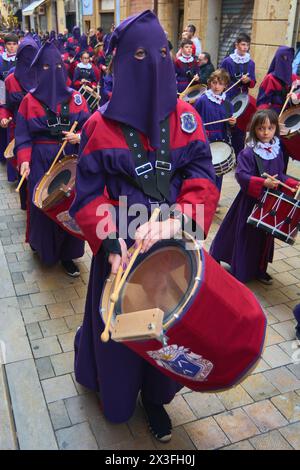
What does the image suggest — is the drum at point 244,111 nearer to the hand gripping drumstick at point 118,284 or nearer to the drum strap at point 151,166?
the drum strap at point 151,166

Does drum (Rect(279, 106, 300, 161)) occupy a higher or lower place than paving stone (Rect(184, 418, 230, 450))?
higher

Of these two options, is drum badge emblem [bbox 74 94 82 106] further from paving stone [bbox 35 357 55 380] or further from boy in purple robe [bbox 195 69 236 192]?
paving stone [bbox 35 357 55 380]

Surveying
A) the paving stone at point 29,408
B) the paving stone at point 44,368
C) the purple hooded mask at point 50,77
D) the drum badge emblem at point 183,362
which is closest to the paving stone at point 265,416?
the drum badge emblem at point 183,362

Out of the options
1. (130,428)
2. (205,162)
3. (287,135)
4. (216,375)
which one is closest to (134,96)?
(205,162)

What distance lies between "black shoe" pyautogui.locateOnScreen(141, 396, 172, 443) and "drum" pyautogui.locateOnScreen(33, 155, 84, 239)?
1380mm

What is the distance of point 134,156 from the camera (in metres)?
2.22

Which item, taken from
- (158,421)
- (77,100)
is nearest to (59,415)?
(158,421)

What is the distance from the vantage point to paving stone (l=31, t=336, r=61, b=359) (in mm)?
3373

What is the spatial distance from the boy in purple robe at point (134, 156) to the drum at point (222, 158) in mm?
2533

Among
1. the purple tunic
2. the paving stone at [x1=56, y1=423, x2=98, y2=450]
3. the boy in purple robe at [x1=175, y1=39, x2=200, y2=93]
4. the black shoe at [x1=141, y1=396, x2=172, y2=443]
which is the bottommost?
the paving stone at [x1=56, y1=423, x2=98, y2=450]

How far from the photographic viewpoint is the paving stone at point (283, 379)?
3.12m

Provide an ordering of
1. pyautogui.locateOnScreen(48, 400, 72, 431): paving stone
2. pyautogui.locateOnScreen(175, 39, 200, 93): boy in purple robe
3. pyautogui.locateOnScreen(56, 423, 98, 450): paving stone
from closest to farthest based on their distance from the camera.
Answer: pyautogui.locateOnScreen(56, 423, 98, 450): paving stone < pyautogui.locateOnScreen(48, 400, 72, 431): paving stone < pyautogui.locateOnScreen(175, 39, 200, 93): boy in purple robe

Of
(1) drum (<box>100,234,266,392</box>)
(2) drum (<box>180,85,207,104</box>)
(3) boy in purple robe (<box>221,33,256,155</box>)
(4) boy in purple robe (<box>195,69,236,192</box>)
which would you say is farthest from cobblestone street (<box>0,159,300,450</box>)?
(2) drum (<box>180,85,207,104</box>)
